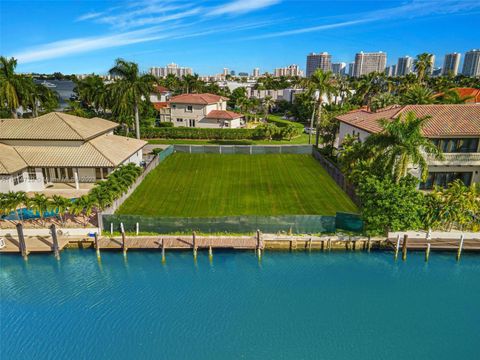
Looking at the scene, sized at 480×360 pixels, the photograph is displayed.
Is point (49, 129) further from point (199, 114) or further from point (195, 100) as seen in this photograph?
point (195, 100)

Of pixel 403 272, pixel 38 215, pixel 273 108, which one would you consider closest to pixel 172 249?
pixel 38 215

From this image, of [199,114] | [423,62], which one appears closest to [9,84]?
[199,114]

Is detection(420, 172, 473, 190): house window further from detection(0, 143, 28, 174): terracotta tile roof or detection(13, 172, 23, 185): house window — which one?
detection(13, 172, 23, 185): house window

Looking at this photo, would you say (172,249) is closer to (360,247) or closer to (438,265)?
(360,247)

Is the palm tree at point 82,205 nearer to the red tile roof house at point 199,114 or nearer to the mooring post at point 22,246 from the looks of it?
the mooring post at point 22,246

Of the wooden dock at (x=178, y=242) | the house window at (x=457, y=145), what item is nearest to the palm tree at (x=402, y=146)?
the house window at (x=457, y=145)
